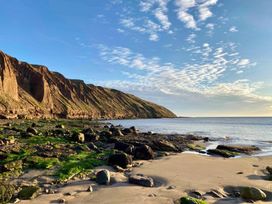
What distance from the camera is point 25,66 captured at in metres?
124

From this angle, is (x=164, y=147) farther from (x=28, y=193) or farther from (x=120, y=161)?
(x=28, y=193)

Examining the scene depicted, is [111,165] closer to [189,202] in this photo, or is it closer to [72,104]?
[189,202]

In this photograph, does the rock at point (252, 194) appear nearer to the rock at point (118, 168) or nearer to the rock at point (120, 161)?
the rock at point (118, 168)

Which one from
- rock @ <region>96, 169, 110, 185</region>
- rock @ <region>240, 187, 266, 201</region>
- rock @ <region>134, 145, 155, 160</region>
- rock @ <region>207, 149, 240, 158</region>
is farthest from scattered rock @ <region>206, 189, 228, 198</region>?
rock @ <region>207, 149, 240, 158</region>

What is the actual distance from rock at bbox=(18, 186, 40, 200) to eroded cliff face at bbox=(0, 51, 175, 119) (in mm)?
69827

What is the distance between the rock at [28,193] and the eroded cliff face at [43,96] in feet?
229

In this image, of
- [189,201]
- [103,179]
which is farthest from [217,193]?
[103,179]

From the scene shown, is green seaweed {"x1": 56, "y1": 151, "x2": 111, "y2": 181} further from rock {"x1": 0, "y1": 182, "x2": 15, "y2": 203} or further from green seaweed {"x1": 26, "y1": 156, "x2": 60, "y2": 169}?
rock {"x1": 0, "y1": 182, "x2": 15, "y2": 203}

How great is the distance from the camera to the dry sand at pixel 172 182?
11.1m

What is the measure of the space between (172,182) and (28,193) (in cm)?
625

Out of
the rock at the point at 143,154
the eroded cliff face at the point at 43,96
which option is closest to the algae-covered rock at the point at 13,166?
the rock at the point at 143,154

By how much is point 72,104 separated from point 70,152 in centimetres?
12472

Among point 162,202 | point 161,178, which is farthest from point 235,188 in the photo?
point 162,202

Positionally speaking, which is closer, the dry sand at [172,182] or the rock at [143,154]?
the dry sand at [172,182]
